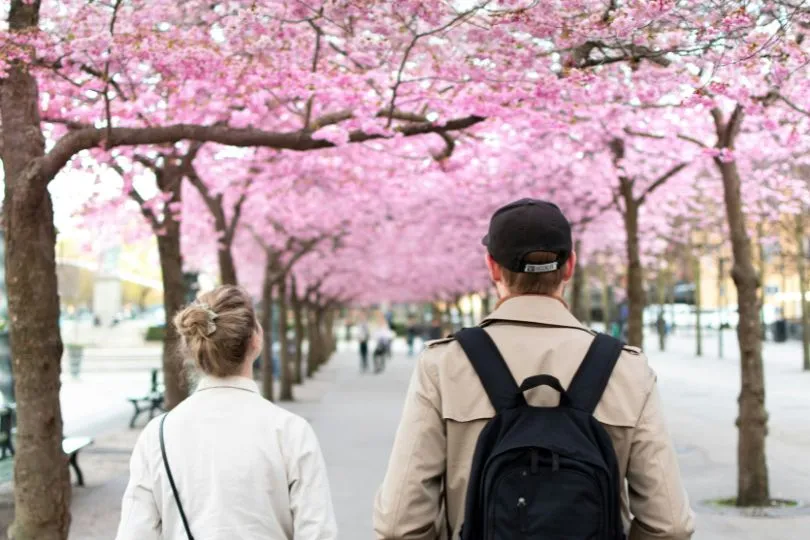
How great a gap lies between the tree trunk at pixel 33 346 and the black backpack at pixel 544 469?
566 centimetres

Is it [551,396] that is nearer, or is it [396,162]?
[551,396]

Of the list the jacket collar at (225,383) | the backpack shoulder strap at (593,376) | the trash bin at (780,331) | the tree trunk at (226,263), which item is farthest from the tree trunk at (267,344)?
the trash bin at (780,331)

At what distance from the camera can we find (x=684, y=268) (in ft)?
200

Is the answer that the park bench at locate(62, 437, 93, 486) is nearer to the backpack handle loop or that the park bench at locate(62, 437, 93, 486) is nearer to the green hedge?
the backpack handle loop

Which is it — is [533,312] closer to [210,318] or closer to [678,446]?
[210,318]

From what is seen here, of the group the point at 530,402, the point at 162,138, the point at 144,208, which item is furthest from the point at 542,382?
the point at 144,208

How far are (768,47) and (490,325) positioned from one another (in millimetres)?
5615

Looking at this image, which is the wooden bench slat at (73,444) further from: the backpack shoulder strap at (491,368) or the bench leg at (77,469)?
the backpack shoulder strap at (491,368)

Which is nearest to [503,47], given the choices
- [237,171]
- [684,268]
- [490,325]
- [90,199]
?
[490,325]

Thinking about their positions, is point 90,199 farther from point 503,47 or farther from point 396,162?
point 503,47

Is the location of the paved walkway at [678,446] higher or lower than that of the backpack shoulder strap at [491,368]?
lower

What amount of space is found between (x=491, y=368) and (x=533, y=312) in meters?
0.20

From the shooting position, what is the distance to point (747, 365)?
11.1 meters

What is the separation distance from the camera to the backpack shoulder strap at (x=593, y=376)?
2.89 meters
